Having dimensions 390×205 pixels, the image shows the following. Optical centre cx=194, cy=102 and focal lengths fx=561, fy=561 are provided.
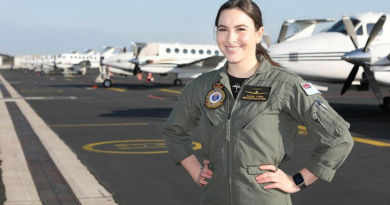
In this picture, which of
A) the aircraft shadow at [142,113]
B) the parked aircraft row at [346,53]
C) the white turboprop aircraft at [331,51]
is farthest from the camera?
the aircraft shadow at [142,113]

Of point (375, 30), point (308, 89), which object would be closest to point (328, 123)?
point (308, 89)

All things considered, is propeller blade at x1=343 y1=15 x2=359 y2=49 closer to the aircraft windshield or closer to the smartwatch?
the aircraft windshield

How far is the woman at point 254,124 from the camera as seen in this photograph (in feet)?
10.2

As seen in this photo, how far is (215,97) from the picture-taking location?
326cm

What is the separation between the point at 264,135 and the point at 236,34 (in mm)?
602

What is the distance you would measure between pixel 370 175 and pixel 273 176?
6.91 meters

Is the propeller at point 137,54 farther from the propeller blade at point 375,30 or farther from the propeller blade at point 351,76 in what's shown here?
the propeller blade at point 375,30

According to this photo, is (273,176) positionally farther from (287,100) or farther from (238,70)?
(238,70)

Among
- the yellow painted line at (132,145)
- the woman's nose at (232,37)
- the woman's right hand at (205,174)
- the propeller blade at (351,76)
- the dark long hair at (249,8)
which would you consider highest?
the dark long hair at (249,8)

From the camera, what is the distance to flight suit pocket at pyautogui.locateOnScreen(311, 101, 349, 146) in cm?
305

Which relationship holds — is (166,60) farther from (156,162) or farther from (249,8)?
(249,8)

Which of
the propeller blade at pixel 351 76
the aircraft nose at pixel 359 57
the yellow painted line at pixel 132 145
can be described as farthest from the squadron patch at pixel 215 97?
the propeller blade at pixel 351 76

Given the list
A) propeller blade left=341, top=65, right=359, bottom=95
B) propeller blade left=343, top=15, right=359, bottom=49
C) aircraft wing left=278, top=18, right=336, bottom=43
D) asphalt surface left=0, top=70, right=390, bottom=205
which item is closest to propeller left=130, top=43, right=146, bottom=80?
aircraft wing left=278, top=18, right=336, bottom=43

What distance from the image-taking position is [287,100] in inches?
125
